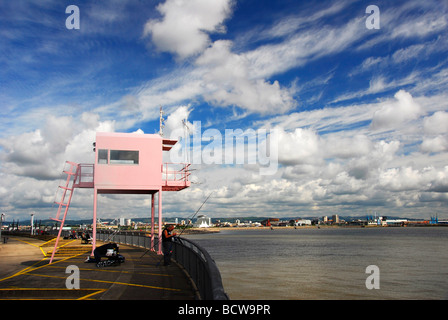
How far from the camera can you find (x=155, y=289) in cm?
1233

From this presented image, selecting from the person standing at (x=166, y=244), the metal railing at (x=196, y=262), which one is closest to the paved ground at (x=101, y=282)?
the person standing at (x=166, y=244)

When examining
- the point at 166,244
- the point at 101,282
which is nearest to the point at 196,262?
the point at 101,282

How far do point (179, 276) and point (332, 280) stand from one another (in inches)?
791

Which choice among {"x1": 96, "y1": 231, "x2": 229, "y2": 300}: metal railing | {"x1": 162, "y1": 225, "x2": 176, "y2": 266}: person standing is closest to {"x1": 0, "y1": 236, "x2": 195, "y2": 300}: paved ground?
{"x1": 162, "y1": 225, "x2": 176, "y2": 266}: person standing

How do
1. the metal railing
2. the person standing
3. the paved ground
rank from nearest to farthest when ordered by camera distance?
the metal railing
the paved ground
the person standing

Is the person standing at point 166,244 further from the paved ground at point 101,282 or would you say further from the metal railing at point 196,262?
the metal railing at point 196,262

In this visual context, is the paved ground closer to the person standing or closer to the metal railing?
the person standing

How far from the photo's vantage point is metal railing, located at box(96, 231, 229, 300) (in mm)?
7108

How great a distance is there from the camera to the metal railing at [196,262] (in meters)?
7.11

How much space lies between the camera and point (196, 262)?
1227cm

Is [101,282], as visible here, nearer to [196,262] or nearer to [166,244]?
[196,262]

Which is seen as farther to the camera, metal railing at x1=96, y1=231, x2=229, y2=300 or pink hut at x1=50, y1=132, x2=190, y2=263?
pink hut at x1=50, y1=132, x2=190, y2=263
